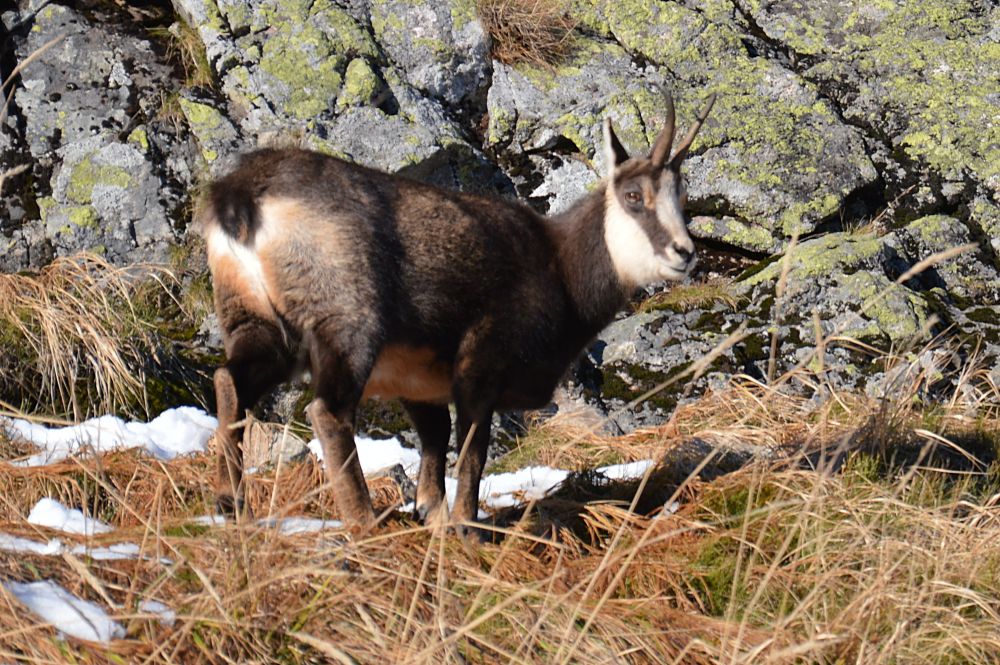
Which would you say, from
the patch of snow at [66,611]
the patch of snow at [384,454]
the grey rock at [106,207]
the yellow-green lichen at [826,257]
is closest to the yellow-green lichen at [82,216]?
the grey rock at [106,207]

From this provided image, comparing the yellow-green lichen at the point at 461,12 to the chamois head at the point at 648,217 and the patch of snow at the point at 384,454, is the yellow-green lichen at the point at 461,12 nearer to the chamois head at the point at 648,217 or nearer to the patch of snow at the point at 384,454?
the chamois head at the point at 648,217

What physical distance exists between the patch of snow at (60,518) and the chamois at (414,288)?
0.58 m

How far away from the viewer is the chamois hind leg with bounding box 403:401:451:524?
574 cm

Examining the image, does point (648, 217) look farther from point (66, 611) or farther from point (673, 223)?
point (66, 611)

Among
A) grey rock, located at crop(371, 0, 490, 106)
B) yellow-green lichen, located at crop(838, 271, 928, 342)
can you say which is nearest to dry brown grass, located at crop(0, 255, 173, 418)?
grey rock, located at crop(371, 0, 490, 106)

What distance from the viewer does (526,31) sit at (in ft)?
31.8

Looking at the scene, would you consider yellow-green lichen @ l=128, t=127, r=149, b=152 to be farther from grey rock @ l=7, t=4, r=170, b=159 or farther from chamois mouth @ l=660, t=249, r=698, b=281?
chamois mouth @ l=660, t=249, r=698, b=281

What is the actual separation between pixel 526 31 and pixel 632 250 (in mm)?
4289

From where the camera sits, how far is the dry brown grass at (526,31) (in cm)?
951

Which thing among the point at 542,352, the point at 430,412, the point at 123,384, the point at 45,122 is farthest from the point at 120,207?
the point at 542,352

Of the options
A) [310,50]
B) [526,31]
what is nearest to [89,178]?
[310,50]

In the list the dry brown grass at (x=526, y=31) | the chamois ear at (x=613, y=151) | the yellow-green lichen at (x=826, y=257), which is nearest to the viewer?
the chamois ear at (x=613, y=151)

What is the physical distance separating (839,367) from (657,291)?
164cm

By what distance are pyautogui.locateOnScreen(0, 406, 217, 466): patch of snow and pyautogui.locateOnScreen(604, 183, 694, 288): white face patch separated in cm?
252
